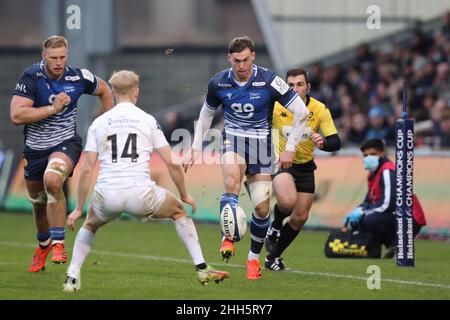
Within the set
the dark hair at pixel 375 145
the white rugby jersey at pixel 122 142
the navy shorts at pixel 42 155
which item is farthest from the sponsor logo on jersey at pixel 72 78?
the dark hair at pixel 375 145

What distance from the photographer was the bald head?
35.0ft

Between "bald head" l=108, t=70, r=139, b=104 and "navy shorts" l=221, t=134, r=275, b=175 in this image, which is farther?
"navy shorts" l=221, t=134, r=275, b=175

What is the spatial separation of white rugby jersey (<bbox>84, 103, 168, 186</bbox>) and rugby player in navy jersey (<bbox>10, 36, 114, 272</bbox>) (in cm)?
238

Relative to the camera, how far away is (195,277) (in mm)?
12844

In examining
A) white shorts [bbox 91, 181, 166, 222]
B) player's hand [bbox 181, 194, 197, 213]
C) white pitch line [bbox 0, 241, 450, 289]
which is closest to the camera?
white shorts [bbox 91, 181, 166, 222]

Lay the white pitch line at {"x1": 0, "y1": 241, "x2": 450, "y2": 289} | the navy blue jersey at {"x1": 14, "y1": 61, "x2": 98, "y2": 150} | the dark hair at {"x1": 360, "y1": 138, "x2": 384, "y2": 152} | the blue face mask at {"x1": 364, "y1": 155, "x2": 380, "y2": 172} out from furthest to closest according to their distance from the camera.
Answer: the dark hair at {"x1": 360, "y1": 138, "x2": 384, "y2": 152}, the blue face mask at {"x1": 364, "y1": 155, "x2": 380, "y2": 172}, the navy blue jersey at {"x1": 14, "y1": 61, "x2": 98, "y2": 150}, the white pitch line at {"x1": 0, "y1": 241, "x2": 450, "y2": 289}

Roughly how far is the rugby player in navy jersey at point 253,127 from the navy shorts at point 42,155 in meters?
1.40

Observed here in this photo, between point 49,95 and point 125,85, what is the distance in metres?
2.79

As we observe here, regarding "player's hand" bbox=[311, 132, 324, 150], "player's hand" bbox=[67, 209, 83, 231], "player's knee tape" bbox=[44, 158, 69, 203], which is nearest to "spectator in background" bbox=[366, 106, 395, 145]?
"player's hand" bbox=[311, 132, 324, 150]

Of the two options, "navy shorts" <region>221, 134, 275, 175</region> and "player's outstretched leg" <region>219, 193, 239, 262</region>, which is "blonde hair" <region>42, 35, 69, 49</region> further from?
"player's outstretched leg" <region>219, 193, 239, 262</region>

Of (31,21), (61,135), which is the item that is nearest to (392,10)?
(31,21)

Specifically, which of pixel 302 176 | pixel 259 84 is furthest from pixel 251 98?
pixel 302 176
